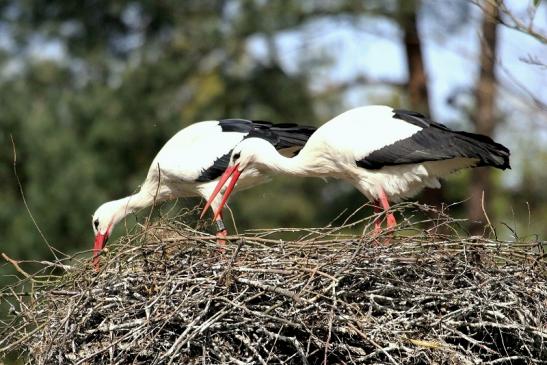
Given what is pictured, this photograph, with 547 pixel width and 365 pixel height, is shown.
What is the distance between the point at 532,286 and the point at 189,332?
1.90 metres

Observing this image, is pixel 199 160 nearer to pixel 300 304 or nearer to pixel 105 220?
pixel 105 220

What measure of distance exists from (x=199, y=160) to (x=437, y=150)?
6.03 ft

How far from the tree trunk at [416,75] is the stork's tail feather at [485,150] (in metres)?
6.99

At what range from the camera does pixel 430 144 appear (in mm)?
7652

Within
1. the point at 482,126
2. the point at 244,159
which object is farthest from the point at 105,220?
the point at 482,126

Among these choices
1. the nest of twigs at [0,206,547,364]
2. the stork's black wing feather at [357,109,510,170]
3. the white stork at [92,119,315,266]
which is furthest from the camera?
the white stork at [92,119,315,266]

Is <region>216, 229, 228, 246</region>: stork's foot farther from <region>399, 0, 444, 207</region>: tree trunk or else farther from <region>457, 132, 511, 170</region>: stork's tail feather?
<region>399, 0, 444, 207</region>: tree trunk

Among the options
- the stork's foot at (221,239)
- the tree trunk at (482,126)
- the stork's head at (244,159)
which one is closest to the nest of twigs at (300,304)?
the stork's foot at (221,239)

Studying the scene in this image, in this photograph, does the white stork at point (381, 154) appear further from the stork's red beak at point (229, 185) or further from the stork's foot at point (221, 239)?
the stork's foot at point (221, 239)

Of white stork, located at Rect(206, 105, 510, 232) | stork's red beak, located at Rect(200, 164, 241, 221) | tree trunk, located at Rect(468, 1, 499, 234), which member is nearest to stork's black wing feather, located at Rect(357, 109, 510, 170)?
white stork, located at Rect(206, 105, 510, 232)

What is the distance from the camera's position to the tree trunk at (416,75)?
14.8 metres

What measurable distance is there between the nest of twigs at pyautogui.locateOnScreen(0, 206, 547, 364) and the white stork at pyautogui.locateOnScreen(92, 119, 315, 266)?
2.03 meters

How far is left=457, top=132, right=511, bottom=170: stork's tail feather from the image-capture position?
24.9 ft

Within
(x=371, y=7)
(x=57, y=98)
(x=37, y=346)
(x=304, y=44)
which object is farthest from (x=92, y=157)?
(x=37, y=346)
